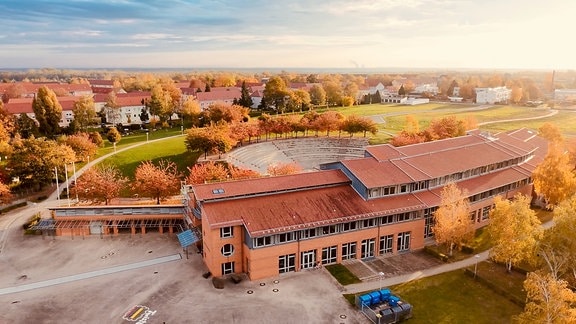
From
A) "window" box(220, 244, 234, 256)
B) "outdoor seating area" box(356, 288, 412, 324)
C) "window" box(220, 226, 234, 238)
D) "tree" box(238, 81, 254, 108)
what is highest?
"tree" box(238, 81, 254, 108)


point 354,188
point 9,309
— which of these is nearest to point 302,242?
point 354,188

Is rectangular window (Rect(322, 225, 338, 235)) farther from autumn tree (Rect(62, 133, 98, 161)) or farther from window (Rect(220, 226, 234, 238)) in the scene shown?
autumn tree (Rect(62, 133, 98, 161))

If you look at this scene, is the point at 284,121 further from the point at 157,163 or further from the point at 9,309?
the point at 9,309

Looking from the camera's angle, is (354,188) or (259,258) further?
(354,188)

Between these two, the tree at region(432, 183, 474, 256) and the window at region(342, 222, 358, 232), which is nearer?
the tree at region(432, 183, 474, 256)

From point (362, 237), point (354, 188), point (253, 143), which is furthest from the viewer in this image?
point (253, 143)

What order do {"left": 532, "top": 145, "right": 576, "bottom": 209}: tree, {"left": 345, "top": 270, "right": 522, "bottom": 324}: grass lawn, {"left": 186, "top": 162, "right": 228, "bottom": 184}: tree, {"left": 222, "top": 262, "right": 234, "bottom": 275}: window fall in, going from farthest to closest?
{"left": 186, "top": 162, "right": 228, "bottom": 184}: tree → {"left": 532, "top": 145, "right": 576, "bottom": 209}: tree → {"left": 222, "top": 262, "right": 234, "bottom": 275}: window → {"left": 345, "top": 270, "right": 522, "bottom": 324}: grass lawn

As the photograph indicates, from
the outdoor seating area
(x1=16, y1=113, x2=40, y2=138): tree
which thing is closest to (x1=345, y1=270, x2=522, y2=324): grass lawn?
the outdoor seating area

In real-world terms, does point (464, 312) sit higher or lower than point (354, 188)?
lower
